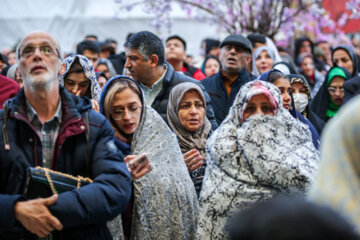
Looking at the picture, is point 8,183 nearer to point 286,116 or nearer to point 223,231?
point 223,231

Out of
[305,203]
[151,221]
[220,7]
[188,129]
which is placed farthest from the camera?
[220,7]

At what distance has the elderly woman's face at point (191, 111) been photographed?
5391 mm

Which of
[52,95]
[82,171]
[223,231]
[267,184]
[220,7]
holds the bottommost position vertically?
[223,231]

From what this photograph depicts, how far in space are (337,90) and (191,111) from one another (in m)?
3.20

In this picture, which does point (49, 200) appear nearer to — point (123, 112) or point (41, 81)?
point (41, 81)

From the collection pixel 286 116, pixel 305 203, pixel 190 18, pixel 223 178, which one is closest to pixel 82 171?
pixel 223 178

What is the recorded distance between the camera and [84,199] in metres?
3.24

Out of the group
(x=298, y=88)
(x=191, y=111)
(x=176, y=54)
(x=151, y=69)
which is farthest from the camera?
(x=176, y=54)

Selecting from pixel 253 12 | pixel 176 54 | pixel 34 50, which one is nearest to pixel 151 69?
pixel 176 54

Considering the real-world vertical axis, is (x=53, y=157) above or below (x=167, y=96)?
below

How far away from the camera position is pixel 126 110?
4668 mm

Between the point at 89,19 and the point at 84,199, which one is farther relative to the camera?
the point at 89,19

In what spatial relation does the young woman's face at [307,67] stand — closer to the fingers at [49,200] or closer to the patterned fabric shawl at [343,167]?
the fingers at [49,200]

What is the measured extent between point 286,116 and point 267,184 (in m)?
0.51
